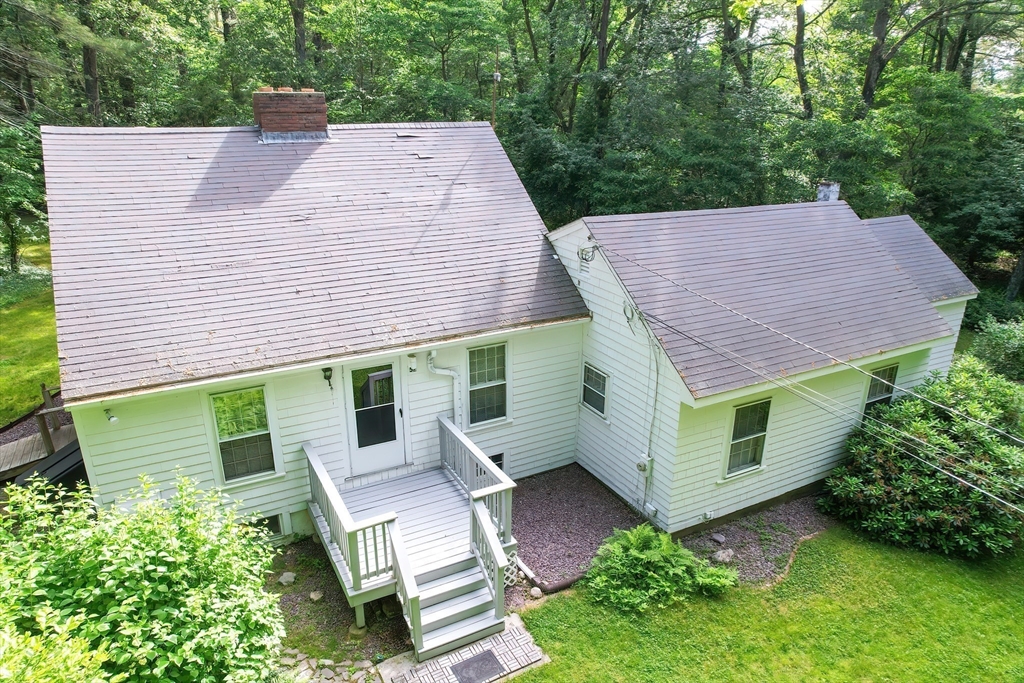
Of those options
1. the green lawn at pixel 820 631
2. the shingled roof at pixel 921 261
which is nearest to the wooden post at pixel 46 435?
the green lawn at pixel 820 631

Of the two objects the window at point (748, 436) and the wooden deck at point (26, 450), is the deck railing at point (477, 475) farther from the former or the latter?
the wooden deck at point (26, 450)

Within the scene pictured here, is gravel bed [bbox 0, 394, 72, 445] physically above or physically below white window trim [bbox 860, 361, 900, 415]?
below

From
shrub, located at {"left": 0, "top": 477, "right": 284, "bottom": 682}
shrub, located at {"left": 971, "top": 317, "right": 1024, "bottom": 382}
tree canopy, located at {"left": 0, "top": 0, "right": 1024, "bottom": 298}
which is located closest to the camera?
shrub, located at {"left": 0, "top": 477, "right": 284, "bottom": 682}

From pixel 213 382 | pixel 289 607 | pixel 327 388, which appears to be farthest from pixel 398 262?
pixel 289 607

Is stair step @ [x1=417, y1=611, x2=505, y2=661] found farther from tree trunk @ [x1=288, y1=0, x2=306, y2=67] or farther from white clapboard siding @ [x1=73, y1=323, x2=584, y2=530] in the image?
tree trunk @ [x1=288, y1=0, x2=306, y2=67]

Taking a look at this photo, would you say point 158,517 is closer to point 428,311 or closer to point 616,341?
point 428,311

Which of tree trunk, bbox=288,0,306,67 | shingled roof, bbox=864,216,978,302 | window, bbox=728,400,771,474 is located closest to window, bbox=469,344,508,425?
window, bbox=728,400,771,474

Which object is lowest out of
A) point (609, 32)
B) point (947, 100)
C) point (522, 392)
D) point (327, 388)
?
point (522, 392)
